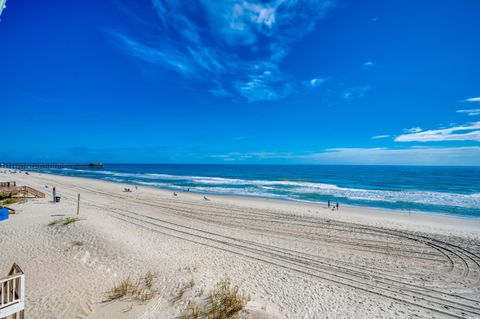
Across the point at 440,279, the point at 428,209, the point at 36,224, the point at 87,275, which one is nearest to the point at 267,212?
the point at 440,279

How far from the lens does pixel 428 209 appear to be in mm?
20891

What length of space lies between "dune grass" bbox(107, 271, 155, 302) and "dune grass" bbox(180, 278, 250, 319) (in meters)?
1.34

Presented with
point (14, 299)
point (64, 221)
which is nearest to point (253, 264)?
point (14, 299)

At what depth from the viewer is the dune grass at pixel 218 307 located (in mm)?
5092

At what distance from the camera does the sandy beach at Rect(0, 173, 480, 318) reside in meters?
5.90

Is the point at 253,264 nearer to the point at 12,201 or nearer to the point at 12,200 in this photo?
the point at 12,201

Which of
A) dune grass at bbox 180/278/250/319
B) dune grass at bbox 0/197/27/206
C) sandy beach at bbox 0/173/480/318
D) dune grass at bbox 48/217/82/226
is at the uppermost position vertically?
dune grass at bbox 0/197/27/206

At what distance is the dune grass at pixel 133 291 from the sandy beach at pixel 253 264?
0.17m

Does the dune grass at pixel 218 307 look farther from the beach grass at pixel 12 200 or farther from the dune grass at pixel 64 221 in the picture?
the beach grass at pixel 12 200

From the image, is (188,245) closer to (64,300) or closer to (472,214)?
(64,300)

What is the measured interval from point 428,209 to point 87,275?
88.3 feet

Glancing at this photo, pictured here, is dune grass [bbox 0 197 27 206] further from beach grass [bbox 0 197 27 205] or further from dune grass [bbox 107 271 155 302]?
dune grass [bbox 107 271 155 302]

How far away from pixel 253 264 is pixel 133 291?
4228 mm

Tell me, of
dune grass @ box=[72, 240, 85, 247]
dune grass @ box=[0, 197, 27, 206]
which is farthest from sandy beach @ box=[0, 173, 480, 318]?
dune grass @ box=[0, 197, 27, 206]
